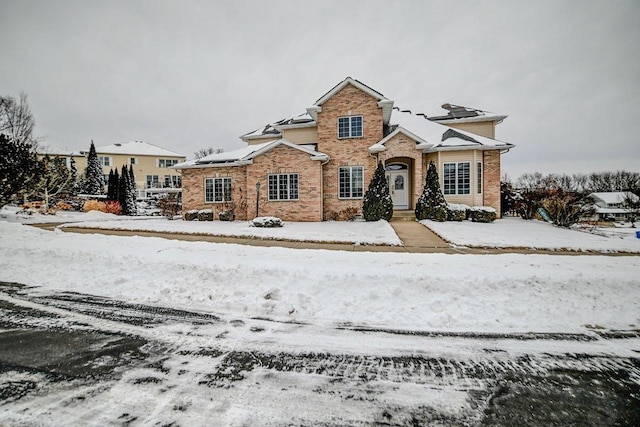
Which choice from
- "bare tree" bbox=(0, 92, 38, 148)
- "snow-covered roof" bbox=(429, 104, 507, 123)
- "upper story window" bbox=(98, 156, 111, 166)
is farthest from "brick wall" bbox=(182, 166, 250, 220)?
"upper story window" bbox=(98, 156, 111, 166)

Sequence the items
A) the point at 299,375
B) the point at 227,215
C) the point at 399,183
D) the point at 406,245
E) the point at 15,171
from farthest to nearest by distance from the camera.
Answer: the point at 399,183 → the point at 227,215 → the point at 15,171 → the point at 406,245 → the point at 299,375

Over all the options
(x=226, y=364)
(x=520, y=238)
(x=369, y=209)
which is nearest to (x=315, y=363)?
→ (x=226, y=364)

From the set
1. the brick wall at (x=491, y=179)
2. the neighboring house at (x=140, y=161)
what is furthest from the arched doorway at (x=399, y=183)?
the neighboring house at (x=140, y=161)

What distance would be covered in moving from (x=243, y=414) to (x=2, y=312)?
5006 millimetres

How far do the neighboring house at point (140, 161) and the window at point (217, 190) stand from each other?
2969 centimetres

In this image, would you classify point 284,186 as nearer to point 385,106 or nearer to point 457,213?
point 385,106

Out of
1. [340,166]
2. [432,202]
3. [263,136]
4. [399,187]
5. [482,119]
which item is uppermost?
[482,119]

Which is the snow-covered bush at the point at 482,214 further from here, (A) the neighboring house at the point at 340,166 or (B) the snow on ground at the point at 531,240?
(B) the snow on ground at the point at 531,240

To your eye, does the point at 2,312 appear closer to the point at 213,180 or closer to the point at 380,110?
the point at 213,180

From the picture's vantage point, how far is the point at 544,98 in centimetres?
2309

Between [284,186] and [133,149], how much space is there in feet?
141

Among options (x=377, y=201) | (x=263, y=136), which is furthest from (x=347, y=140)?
(x=263, y=136)

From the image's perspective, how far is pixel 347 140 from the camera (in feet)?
58.6

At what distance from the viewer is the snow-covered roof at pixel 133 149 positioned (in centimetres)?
4588
